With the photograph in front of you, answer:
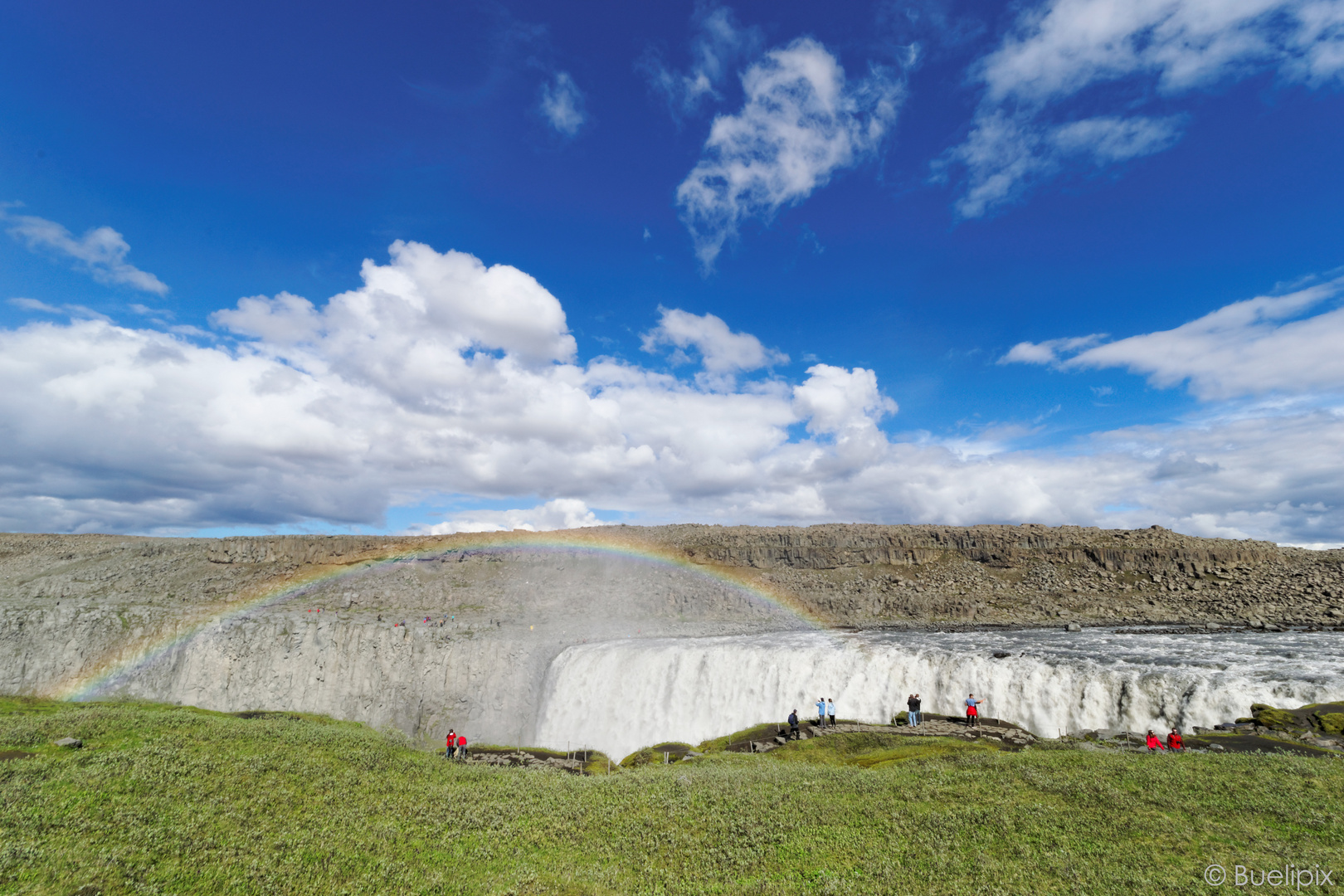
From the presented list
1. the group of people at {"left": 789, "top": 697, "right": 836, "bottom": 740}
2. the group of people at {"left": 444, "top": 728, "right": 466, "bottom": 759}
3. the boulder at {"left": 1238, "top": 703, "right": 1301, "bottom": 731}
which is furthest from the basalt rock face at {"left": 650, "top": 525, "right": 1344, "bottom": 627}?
the group of people at {"left": 444, "top": 728, "right": 466, "bottom": 759}

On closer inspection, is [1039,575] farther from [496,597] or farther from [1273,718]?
[496,597]

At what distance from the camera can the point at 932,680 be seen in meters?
38.1

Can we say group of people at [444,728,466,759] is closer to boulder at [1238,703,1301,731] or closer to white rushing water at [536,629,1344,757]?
white rushing water at [536,629,1344,757]

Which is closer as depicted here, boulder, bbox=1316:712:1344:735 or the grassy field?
the grassy field

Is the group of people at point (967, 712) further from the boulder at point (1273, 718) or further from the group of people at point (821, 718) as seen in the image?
the boulder at point (1273, 718)

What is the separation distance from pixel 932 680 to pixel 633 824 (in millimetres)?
29039

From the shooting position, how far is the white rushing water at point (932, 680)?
2941 centimetres

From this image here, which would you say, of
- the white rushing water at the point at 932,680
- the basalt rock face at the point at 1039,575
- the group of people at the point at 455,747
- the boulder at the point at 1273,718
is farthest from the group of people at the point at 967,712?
the basalt rock face at the point at 1039,575

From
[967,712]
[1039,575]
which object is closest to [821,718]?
[967,712]

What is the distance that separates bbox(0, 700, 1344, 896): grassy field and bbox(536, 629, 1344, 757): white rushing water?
14394 millimetres

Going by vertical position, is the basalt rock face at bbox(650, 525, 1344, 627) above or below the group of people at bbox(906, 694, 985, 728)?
above

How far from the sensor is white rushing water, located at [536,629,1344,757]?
2941 cm

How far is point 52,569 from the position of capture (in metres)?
101

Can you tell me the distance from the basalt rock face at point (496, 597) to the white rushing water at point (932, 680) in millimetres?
9995
